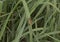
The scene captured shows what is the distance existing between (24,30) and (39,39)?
0.26 ft

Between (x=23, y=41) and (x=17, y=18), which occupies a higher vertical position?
(x=17, y=18)

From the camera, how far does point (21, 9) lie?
0.93 metres

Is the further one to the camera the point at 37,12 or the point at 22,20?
the point at 37,12

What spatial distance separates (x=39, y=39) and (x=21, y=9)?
0.17 metres

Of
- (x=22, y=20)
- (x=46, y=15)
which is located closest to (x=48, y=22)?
(x=46, y=15)

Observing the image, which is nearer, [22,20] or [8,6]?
[22,20]

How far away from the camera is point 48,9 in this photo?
95 cm

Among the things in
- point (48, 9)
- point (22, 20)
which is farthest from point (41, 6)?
point (22, 20)

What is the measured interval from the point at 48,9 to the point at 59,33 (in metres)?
0.13

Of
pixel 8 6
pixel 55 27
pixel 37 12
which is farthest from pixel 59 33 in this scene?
pixel 8 6

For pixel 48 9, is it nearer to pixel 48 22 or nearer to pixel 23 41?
pixel 48 22

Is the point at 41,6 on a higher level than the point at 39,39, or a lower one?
higher

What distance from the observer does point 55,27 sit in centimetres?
92

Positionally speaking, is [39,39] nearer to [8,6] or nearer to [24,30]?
[24,30]
